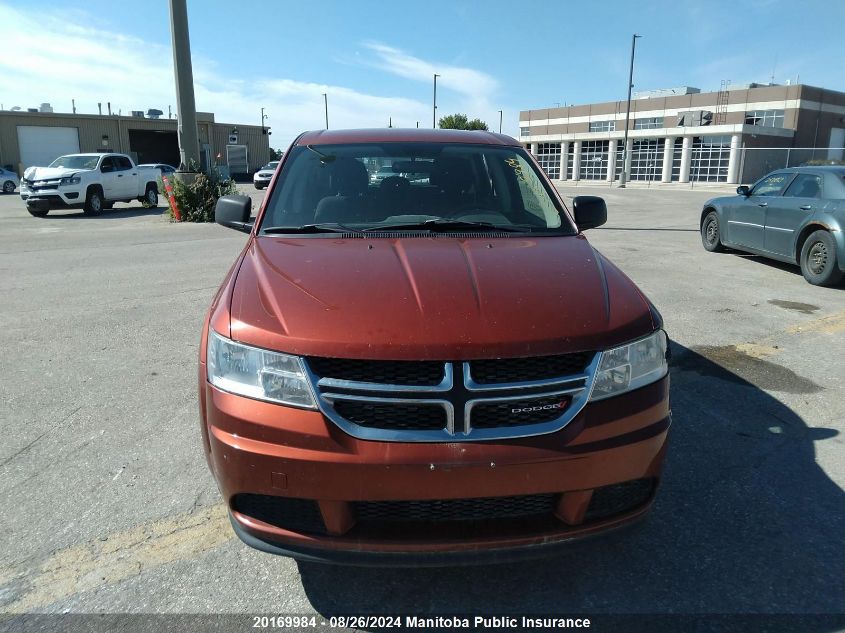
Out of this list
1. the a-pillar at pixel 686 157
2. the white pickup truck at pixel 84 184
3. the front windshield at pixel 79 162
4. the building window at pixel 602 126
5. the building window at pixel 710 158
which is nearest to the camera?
the white pickup truck at pixel 84 184

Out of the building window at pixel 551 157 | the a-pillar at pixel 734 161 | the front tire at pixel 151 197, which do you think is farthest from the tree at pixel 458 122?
the front tire at pixel 151 197

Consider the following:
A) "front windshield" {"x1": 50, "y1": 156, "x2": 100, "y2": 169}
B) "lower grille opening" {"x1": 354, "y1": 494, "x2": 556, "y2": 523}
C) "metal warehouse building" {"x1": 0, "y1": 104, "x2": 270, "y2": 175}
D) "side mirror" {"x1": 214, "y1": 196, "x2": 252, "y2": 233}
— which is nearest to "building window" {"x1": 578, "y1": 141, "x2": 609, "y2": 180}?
"metal warehouse building" {"x1": 0, "y1": 104, "x2": 270, "y2": 175}

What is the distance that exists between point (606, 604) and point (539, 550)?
0.49 meters

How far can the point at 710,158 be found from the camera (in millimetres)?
47594

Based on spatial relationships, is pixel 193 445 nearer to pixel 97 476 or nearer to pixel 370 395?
pixel 97 476

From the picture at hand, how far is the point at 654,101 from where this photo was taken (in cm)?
5659

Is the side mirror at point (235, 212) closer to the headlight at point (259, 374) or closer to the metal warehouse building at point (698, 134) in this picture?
the headlight at point (259, 374)

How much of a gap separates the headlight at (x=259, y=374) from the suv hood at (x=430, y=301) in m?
0.05

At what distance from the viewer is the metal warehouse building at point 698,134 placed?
151 ft

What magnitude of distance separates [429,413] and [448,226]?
1444 millimetres

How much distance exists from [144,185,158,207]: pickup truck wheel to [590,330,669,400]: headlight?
2241 centimetres

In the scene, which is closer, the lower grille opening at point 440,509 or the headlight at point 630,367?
the lower grille opening at point 440,509

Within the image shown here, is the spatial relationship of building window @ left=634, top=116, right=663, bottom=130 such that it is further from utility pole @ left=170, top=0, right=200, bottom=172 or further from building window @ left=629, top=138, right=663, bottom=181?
utility pole @ left=170, top=0, right=200, bottom=172

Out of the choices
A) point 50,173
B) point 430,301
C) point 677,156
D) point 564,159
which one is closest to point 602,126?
point 564,159
